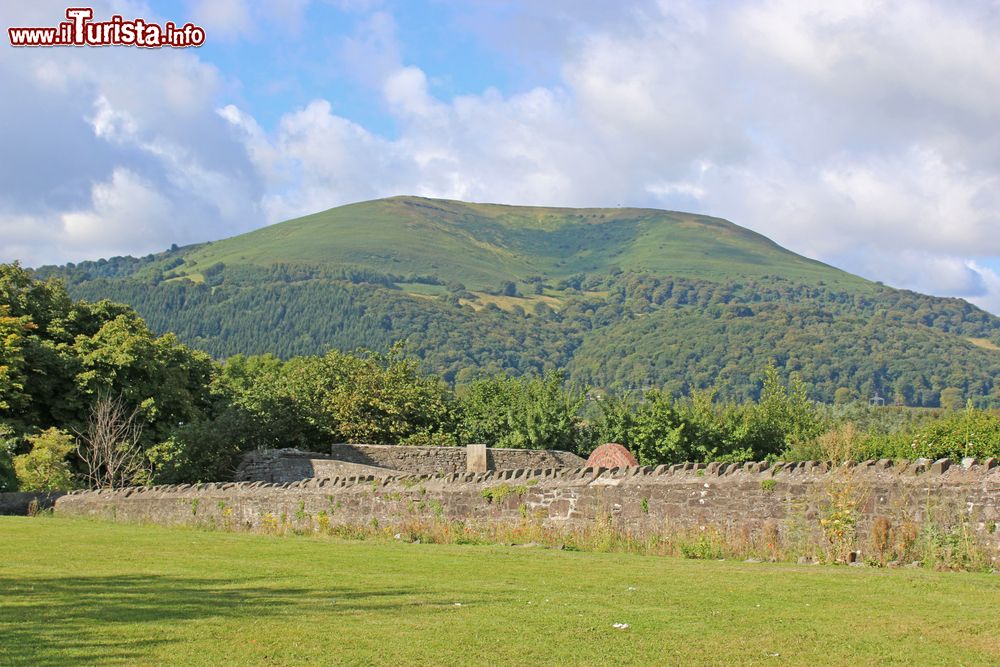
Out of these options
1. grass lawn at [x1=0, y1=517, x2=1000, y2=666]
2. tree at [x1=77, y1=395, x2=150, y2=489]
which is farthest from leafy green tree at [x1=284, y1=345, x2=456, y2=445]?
grass lawn at [x1=0, y1=517, x2=1000, y2=666]

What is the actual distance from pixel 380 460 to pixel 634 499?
22.2 metres

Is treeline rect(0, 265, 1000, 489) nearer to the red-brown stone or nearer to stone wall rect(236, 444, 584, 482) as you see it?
stone wall rect(236, 444, 584, 482)

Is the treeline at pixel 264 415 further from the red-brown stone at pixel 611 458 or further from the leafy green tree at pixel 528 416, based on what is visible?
the red-brown stone at pixel 611 458

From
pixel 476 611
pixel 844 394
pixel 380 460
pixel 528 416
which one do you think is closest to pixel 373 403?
pixel 528 416

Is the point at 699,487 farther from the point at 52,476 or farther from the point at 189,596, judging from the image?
the point at 52,476

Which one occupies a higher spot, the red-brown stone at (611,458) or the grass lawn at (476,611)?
the red-brown stone at (611,458)

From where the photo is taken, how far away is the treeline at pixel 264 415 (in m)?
35.2

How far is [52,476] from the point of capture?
30.8 metres

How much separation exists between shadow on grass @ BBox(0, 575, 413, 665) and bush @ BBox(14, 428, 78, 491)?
19310 mm

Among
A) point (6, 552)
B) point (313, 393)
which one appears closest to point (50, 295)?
point (313, 393)

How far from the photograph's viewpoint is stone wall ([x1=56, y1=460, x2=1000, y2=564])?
598 inches

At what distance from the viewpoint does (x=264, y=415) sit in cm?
4275

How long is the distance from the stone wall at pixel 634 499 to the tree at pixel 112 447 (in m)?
8.12

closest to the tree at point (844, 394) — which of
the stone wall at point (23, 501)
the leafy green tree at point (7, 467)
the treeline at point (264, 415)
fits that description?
the treeline at point (264, 415)
